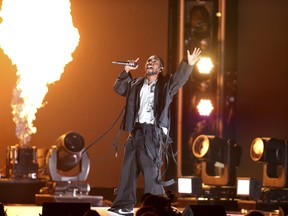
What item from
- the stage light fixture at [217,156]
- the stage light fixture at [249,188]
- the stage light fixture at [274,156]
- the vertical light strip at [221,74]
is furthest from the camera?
the vertical light strip at [221,74]

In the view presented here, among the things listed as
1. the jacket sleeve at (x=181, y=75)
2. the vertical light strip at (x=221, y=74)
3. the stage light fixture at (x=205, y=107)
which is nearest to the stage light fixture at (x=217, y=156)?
the stage light fixture at (x=205, y=107)

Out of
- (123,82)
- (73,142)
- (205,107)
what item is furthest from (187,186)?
(123,82)

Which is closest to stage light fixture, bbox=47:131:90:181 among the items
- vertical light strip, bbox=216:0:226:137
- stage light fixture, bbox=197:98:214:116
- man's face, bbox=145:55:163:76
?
stage light fixture, bbox=197:98:214:116

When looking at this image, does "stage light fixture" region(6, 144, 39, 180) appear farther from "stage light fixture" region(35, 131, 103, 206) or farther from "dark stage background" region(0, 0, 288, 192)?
"dark stage background" region(0, 0, 288, 192)

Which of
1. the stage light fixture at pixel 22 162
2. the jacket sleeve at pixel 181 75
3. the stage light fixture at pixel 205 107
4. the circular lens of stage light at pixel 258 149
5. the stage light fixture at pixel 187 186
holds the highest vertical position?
the jacket sleeve at pixel 181 75

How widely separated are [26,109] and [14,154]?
38.2 inches

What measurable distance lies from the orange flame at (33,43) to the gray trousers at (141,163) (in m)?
4.46

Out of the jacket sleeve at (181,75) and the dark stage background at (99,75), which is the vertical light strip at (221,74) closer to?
the dark stage background at (99,75)

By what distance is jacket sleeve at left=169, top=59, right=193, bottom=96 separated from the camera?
10.1 metres

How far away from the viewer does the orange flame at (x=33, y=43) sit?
47.2 ft

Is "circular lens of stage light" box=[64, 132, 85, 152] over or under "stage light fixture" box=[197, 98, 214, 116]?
under

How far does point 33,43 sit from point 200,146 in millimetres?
2901

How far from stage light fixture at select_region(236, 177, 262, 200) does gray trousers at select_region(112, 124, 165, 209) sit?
2.79m

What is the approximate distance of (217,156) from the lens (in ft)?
45.1
